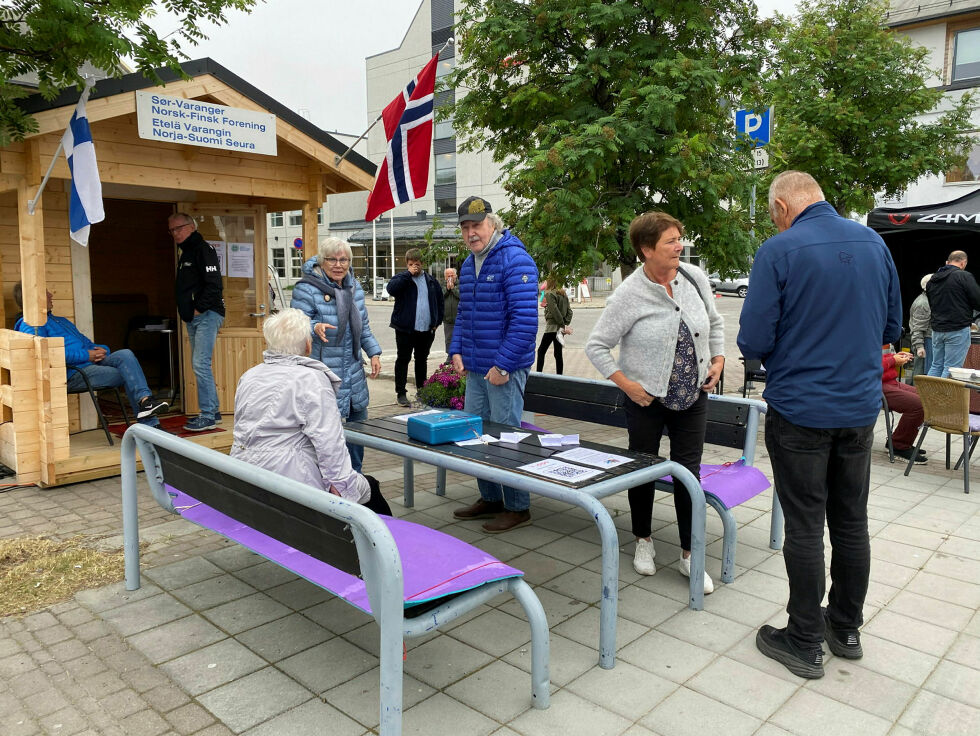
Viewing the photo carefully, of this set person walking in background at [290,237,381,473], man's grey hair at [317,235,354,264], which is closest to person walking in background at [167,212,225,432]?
person walking in background at [290,237,381,473]

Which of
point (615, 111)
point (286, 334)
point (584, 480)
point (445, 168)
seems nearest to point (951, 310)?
point (615, 111)

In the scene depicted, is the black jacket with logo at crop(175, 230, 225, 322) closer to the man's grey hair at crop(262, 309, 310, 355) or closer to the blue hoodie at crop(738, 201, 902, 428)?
the man's grey hair at crop(262, 309, 310, 355)

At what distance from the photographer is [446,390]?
7027 millimetres

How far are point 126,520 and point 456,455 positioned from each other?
5.71ft

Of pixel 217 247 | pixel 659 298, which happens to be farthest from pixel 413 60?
pixel 659 298

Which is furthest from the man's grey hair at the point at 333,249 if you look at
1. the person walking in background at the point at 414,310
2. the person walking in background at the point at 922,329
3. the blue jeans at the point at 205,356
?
the person walking in background at the point at 922,329

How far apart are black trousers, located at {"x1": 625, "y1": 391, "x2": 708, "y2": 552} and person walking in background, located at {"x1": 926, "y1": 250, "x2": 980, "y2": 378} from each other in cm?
717

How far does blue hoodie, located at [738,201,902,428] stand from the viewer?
9.61 feet

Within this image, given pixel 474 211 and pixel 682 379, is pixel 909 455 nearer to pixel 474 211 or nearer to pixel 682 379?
pixel 682 379

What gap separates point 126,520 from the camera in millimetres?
3914

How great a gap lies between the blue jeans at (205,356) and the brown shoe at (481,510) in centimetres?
306

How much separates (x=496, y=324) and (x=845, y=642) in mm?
2517

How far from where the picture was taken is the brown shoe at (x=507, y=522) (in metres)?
4.80

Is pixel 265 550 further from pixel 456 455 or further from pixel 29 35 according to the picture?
pixel 29 35
